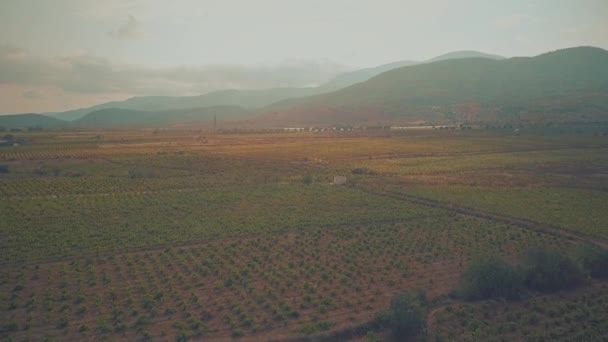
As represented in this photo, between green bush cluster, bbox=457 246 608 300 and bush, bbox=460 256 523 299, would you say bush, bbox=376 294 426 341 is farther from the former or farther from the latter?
green bush cluster, bbox=457 246 608 300

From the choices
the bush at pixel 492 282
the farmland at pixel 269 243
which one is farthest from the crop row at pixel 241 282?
the bush at pixel 492 282

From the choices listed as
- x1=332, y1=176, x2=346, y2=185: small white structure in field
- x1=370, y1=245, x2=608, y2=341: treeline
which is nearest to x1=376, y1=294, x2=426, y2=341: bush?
x1=370, y1=245, x2=608, y2=341: treeline

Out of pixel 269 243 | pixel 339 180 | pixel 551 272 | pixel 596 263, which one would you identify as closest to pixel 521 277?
pixel 551 272

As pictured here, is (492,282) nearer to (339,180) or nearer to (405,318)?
(405,318)

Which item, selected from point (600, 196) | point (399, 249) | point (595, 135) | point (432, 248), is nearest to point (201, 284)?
point (399, 249)

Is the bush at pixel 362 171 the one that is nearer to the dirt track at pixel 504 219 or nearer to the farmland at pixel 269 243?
the farmland at pixel 269 243

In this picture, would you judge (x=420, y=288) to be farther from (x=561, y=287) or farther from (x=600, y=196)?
(x=600, y=196)
